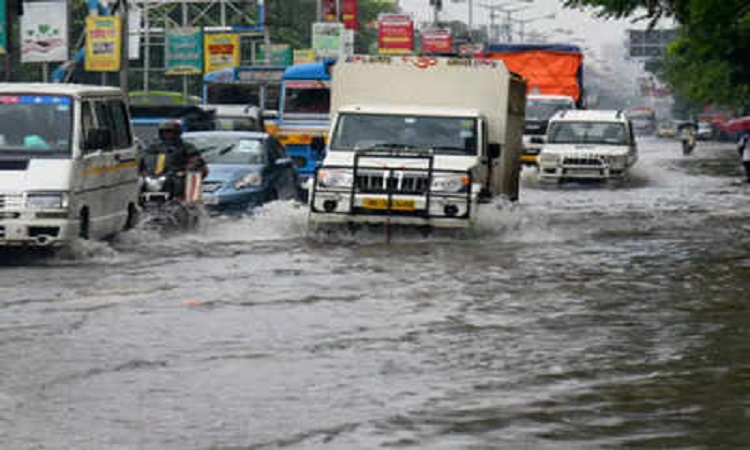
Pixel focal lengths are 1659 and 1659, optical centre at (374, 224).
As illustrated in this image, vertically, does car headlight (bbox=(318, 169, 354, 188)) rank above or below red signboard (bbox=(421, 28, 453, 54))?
below

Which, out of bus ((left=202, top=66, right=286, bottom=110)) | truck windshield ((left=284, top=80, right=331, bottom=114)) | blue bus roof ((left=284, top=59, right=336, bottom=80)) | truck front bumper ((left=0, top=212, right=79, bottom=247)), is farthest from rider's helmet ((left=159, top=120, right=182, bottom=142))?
bus ((left=202, top=66, right=286, bottom=110))

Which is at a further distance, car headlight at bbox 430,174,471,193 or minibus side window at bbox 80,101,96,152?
car headlight at bbox 430,174,471,193

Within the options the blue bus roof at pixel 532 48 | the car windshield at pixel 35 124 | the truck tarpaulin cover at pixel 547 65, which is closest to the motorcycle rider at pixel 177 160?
the car windshield at pixel 35 124

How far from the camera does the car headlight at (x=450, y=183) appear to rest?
61.7 feet

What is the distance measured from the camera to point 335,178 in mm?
19016

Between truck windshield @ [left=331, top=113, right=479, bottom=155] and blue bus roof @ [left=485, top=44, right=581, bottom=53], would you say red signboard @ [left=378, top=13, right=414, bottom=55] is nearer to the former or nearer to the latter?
blue bus roof @ [left=485, top=44, right=581, bottom=53]

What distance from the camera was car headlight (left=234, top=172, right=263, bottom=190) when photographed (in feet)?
71.9

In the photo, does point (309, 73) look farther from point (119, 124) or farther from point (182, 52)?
point (182, 52)

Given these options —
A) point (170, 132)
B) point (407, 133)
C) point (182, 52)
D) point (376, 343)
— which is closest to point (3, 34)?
point (182, 52)

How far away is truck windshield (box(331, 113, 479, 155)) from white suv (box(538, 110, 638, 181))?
15.9m

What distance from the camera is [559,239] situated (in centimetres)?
2077

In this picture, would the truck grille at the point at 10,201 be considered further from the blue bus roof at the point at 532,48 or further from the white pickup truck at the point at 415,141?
the blue bus roof at the point at 532,48

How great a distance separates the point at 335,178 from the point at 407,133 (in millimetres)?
1475

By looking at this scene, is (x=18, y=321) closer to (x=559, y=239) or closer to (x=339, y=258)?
(x=339, y=258)
